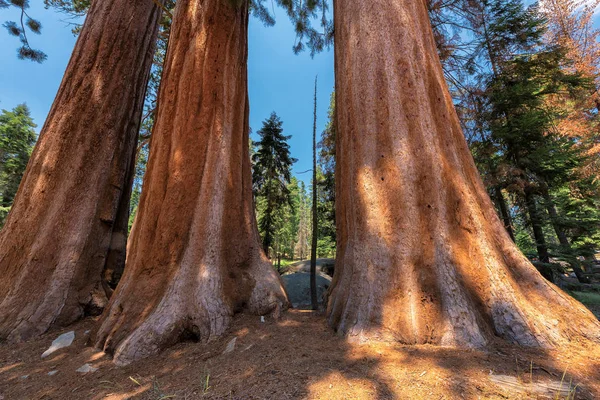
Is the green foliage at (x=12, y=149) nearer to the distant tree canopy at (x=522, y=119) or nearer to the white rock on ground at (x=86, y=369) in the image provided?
the white rock on ground at (x=86, y=369)

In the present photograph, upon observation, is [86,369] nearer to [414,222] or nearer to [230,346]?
[230,346]

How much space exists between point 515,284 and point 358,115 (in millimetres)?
2318

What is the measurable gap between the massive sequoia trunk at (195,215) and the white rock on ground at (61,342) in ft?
1.60

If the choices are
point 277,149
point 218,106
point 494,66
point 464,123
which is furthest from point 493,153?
point 277,149

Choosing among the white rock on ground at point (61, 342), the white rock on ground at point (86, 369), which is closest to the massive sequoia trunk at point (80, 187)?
the white rock on ground at point (61, 342)

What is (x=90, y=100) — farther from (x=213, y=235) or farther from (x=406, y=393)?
(x=406, y=393)

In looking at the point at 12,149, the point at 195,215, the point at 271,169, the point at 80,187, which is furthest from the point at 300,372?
the point at 12,149

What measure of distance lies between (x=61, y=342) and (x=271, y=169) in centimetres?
1218

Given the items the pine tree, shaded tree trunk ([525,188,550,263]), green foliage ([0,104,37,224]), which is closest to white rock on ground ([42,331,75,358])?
shaded tree trunk ([525,188,550,263])

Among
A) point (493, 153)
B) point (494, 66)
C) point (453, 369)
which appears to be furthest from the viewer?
point (494, 66)

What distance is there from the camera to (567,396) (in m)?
1.34

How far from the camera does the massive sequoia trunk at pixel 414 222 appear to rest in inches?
83.1

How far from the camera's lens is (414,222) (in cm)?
249

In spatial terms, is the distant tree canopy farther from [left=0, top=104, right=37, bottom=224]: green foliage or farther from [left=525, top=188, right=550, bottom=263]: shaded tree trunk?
[left=0, top=104, right=37, bottom=224]: green foliage
